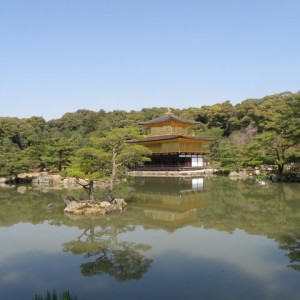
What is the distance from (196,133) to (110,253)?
129 feet

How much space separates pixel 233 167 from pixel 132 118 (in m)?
32.9

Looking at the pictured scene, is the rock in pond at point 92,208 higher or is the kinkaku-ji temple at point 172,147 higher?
the kinkaku-ji temple at point 172,147

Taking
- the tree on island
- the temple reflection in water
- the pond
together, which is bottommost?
the temple reflection in water

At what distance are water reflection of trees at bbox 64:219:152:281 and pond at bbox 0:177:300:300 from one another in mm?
20

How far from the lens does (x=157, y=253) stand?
302 inches

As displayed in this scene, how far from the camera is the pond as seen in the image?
18.7 ft

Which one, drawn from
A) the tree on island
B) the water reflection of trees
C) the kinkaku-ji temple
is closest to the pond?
the water reflection of trees

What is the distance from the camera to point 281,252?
752 centimetres

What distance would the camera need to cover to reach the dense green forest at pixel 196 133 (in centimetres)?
1532

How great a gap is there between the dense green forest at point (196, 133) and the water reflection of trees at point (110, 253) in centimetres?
418

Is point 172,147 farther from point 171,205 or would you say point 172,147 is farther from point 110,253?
point 110,253

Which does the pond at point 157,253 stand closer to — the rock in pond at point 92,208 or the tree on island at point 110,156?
the rock in pond at point 92,208

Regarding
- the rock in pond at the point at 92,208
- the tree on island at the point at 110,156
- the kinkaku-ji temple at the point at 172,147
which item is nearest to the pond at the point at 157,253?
the rock in pond at the point at 92,208

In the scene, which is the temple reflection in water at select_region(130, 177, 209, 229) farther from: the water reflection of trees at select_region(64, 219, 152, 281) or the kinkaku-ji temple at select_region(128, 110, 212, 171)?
the kinkaku-ji temple at select_region(128, 110, 212, 171)
